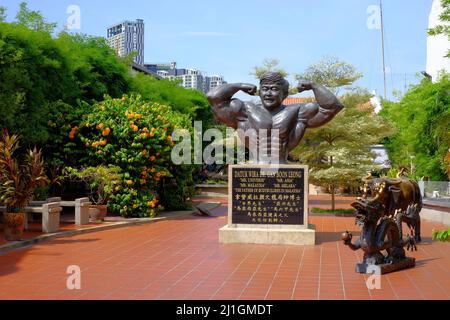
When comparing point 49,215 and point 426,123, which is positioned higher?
point 426,123

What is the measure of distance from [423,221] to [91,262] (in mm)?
11369

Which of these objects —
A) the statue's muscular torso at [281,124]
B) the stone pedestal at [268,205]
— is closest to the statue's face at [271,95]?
the statue's muscular torso at [281,124]

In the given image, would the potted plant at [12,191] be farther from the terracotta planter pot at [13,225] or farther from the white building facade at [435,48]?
the white building facade at [435,48]

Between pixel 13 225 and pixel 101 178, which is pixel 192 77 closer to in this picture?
pixel 101 178

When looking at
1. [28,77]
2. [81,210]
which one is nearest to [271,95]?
[81,210]

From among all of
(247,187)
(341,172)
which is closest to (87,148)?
(247,187)

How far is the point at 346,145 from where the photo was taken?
19.1 m

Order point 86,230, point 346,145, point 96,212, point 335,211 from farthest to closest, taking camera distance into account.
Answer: point 335,211 → point 346,145 → point 96,212 → point 86,230

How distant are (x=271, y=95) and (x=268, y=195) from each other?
6.72ft

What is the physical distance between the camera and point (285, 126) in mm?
11273

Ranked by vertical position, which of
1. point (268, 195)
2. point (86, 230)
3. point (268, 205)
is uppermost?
point (268, 195)

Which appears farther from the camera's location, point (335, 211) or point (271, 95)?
point (335, 211)

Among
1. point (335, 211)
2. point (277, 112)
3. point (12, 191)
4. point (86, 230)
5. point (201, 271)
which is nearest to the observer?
point (201, 271)

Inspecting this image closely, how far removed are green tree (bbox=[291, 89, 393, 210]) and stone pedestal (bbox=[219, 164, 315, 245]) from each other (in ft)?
25.9
